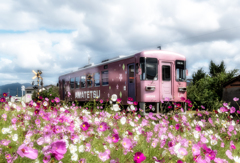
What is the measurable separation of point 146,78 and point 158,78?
0.70 m

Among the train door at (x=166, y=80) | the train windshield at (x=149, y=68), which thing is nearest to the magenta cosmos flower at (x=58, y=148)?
the train windshield at (x=149, y=68)

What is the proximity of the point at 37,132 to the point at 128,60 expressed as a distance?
27.0 feet

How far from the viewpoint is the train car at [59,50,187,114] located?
10.4m

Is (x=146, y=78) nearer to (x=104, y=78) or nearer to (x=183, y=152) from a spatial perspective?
(x=104, y=78)

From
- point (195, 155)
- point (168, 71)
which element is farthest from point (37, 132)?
point (168, 71)

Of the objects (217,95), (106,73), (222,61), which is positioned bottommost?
(217,95)

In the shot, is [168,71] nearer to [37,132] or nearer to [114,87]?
[114,87]

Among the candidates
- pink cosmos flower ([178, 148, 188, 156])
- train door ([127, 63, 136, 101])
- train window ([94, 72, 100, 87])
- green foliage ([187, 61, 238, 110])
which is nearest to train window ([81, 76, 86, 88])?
train window ([94, 72, 100, 87])

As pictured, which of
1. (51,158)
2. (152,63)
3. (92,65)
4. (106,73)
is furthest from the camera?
(92,65)

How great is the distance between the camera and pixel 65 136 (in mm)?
2543

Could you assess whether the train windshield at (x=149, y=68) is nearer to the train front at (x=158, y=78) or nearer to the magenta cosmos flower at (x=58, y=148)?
the train front at (x=158, y=78)

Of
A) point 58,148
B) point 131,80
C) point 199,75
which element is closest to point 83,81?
point 131,80

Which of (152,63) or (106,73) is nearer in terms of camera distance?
(152,63)

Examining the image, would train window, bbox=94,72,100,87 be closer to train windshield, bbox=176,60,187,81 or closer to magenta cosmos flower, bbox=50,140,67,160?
train windshield, bbox=176,60,187,81
